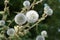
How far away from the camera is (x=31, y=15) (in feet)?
3.74

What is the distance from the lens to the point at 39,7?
2.28m

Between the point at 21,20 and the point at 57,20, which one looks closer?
the point at 21,20

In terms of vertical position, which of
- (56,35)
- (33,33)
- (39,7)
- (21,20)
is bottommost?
(21,20)

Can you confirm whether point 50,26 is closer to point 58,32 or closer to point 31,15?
point 58,32

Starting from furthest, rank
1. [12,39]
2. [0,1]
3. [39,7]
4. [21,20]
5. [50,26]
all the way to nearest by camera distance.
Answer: [50,26]
[39,7]
[0,1]
[12,39]
[21,20]

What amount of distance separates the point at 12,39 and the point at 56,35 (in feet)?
6.92

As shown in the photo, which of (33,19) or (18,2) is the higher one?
(18,2)

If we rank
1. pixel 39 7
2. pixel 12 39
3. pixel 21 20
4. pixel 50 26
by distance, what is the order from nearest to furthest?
pixel 21 20 < pixel 12 39 < pixel 39 7 < pixel 50 26

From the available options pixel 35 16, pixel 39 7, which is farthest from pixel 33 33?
pixel 35 16

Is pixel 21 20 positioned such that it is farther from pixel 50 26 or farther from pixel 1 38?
pixel 50 26

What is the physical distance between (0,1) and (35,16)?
0.96m

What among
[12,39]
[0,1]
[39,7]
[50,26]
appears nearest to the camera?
[12,39]

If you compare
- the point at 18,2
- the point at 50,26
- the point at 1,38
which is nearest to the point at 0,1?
the point at 18,2

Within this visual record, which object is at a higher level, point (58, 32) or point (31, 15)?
point (58, 32)
